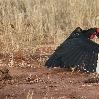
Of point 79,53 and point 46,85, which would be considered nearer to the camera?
point 79,53

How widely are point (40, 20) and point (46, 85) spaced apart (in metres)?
4.56

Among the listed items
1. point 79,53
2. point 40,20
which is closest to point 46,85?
point 79,53

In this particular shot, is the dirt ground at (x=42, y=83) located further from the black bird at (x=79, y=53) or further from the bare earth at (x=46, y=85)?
the black bird at (x=79, y=53)

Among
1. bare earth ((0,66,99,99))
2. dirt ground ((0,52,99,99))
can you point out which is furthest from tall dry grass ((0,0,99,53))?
bare earth ((0,66,99,99))

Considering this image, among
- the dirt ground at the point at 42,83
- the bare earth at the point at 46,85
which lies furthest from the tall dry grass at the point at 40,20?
the bare earth at the point at 46,85

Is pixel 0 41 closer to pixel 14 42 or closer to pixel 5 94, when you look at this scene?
pixel 14 42

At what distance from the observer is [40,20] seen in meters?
11.3

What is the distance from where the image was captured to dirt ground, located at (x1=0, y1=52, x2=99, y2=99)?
6230mm

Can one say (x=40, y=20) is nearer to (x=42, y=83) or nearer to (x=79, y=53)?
(x=42, y=83)

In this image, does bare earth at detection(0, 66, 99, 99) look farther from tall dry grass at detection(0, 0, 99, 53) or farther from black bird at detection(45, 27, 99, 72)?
tall dry grass at detection(0, 0, 99, 53)

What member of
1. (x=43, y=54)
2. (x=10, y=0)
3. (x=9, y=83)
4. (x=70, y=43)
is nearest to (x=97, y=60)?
(x=70, y=43)

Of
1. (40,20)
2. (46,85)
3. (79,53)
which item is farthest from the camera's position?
(40,20)

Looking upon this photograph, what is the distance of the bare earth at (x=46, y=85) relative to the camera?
6.21m

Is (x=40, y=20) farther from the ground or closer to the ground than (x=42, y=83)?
farther from the ground
